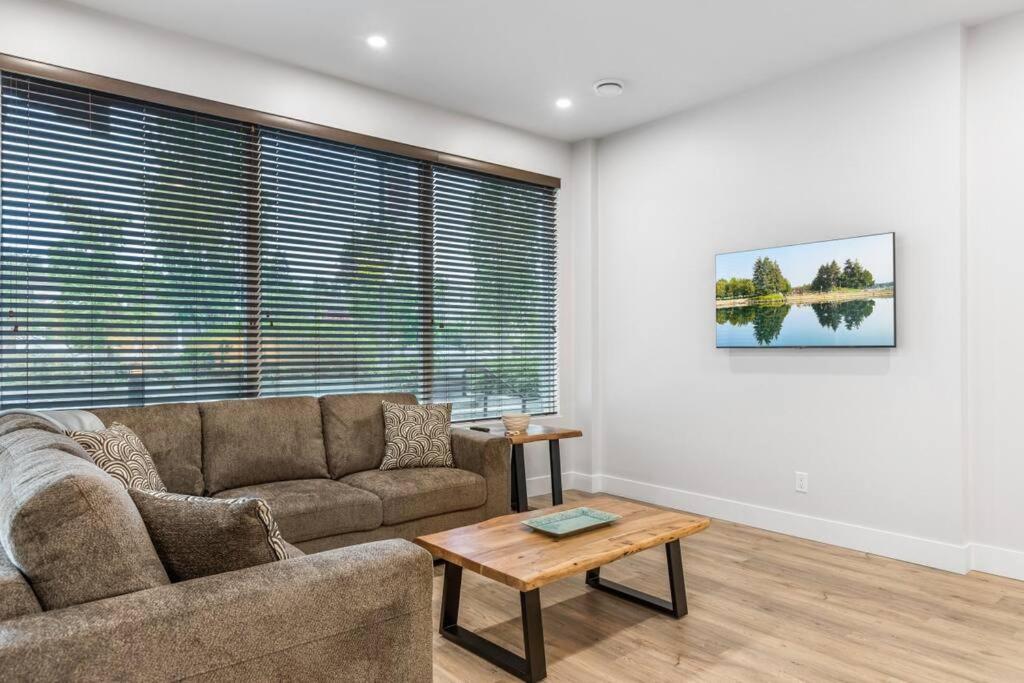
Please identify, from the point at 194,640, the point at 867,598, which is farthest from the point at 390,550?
the point at 867,598

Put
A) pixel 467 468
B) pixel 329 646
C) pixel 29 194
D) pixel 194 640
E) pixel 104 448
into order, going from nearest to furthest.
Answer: pixel 194 640
pixel 329 646
pixel 104 448
pixel 29 194
pixel 467 468

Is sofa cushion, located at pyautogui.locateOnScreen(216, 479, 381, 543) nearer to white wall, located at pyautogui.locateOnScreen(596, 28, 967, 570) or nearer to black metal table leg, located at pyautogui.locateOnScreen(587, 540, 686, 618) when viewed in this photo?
black metal table leg, located at pyautogui.locateOnScreen(587, 540, 686, 618)

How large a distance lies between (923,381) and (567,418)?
252 cm

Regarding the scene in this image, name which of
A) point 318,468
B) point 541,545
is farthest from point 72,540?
point 318,468

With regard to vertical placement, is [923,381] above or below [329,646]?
above

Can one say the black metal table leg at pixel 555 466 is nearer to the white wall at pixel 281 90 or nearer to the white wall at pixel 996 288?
the white wall at pixel 281 90

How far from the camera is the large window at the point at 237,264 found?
308cm

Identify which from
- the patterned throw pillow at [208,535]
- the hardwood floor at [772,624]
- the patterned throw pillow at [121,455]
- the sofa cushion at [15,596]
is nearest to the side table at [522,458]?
the hardwood floor at [772,624]

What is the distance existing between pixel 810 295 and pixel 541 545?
2.39 metres

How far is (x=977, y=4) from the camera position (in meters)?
3.14

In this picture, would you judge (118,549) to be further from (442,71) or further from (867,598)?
(442,71)

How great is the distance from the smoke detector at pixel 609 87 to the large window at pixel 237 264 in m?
1.03

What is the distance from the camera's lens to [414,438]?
370cm

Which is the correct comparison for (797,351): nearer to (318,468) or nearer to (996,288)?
(996,288)
